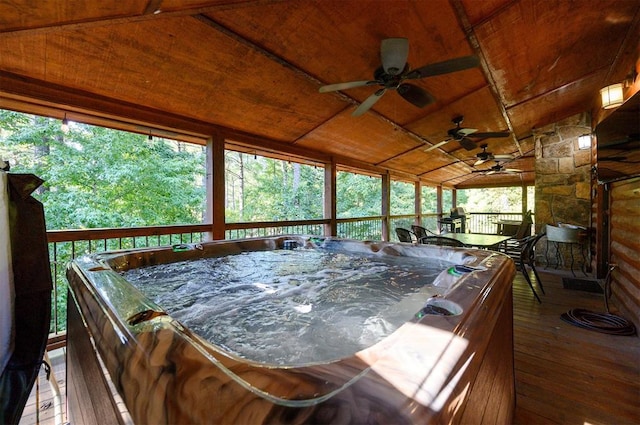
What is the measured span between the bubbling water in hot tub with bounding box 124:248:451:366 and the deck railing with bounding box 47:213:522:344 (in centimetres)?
81

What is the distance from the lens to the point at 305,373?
0.56 meters

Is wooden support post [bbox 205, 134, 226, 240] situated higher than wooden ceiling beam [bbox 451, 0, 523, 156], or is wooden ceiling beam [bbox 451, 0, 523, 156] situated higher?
wooden ceiling beam [bbox 451, 0, 523, 156]

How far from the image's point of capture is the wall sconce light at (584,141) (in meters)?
4.18

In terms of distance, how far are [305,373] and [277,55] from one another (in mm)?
2669

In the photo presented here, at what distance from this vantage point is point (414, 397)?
46 cm

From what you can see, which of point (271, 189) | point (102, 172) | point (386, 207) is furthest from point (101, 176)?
point (386, 207)

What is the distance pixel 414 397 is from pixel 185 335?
0.59 m

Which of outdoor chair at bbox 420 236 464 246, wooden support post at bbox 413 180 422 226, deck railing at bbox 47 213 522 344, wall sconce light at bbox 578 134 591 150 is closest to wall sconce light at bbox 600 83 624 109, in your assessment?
wall sconce light at bbox 578 134 591 150

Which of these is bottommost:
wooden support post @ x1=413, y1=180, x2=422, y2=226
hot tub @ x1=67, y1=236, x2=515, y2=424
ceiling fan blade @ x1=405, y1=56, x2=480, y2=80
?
hot tub @ x1=67, y1=236, x2=515, y2=424

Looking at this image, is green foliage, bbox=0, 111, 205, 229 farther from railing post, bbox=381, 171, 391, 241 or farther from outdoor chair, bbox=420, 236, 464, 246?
outdoor chair, bbox=420, 236, 464, 246

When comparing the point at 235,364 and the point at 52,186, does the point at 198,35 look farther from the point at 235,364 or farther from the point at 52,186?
the point at 52,186

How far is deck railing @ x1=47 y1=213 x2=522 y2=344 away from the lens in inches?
95.3

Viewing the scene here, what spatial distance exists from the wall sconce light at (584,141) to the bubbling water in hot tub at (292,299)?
12.9 feet

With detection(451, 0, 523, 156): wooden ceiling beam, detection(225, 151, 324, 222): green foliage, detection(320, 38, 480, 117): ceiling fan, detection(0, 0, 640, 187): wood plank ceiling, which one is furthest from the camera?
detection(225, 151, 324, 222): green foliage
